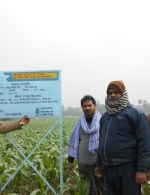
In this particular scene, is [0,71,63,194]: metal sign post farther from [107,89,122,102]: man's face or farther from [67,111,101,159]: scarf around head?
[107,89,122,102]: man's face

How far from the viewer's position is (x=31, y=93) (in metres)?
4.21

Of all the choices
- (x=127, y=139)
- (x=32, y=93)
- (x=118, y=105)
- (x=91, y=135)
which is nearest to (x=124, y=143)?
(x=127, y=139)

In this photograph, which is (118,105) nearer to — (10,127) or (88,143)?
(88,143)

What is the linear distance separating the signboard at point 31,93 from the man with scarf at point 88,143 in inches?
17.8

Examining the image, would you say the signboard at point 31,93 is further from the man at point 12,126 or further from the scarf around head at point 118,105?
the scarf around head at point 118,105

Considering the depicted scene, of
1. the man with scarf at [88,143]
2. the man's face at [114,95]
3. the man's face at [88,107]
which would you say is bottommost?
the man with scarf at [88,143]

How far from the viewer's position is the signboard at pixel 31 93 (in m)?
4.20

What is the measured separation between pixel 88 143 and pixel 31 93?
1102 millimetres

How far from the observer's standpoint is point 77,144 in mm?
4055

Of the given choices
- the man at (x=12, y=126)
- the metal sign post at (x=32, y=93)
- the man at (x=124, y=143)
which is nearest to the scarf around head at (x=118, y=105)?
the man at (x=124, y=143)

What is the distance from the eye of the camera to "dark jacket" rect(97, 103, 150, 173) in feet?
9.73

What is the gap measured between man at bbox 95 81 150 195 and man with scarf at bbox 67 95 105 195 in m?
0.66

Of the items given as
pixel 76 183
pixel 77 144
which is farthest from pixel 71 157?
pixel 76 183

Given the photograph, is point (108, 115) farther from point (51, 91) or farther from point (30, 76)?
point (30, 76)
